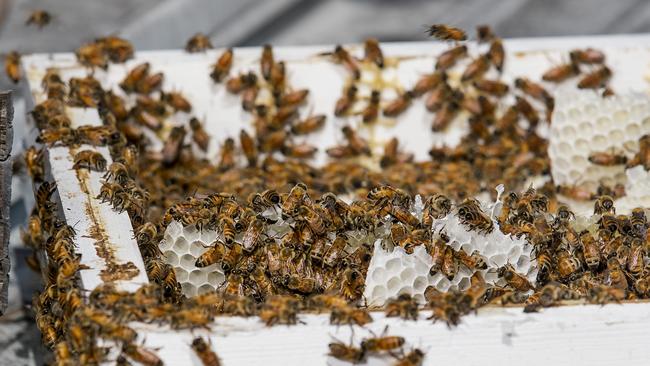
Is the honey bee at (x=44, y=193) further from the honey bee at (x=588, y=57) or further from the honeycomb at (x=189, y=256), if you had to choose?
the honey bee at (x=588, y=57)

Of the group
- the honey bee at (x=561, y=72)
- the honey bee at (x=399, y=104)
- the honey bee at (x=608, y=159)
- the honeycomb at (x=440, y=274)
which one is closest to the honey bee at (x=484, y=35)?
the honey bee at (x=561, y=72)

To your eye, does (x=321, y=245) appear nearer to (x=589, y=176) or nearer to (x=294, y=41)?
(x=589, y=176)

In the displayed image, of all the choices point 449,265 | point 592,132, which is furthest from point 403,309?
point 592,132

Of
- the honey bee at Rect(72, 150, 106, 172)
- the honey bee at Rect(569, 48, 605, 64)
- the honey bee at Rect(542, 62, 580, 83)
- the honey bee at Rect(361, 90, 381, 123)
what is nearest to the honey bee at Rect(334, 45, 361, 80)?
the honey bee at Rect(361, 90, 381, 123)

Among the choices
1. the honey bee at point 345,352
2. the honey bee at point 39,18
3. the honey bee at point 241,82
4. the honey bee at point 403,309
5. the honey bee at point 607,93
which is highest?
the honey bee at point 39,18

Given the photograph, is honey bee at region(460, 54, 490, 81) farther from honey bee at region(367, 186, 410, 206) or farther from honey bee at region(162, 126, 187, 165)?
honey bee at region(367, 186, 410, 206)

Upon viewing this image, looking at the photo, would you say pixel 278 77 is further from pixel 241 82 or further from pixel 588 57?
pixel 588 57
